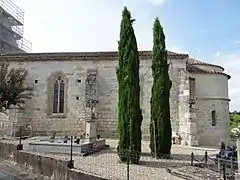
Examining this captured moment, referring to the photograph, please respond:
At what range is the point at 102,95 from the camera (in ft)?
76.5

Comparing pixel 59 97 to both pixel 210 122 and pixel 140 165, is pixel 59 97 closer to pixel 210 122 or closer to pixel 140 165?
pixel 210 122

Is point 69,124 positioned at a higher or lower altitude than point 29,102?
lower

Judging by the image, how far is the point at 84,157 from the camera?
13477 mm

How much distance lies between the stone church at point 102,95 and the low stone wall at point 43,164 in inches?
323

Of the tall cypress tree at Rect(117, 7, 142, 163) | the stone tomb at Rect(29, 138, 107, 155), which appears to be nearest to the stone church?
the stone tomb at Rect(29, 138, 107, 155)

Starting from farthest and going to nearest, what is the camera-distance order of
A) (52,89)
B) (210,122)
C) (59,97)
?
(52,89) < (59,97) < (210,122)

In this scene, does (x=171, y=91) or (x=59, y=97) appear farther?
(x=59, y=97)

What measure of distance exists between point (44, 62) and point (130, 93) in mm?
13508

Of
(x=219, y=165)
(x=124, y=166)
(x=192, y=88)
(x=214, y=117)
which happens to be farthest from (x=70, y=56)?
(x=219, y=165)

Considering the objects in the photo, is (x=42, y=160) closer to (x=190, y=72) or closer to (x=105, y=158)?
(x=105, y=158)

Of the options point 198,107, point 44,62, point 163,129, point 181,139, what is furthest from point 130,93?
point 44,62

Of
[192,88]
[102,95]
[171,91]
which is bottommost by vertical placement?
[102,95]

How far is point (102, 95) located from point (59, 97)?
12.5 ft

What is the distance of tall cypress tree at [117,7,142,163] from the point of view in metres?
12.8
